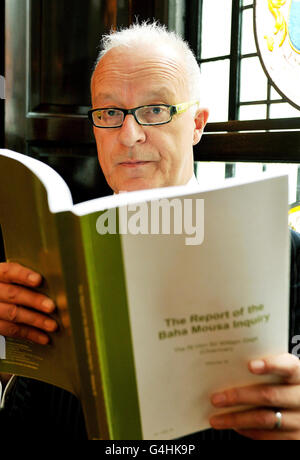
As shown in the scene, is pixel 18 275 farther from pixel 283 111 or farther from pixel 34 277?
pixel 283 111

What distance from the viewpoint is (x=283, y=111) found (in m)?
2.10

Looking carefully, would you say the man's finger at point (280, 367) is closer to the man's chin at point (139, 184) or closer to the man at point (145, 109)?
the man at point (145, 109)

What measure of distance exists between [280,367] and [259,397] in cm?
5

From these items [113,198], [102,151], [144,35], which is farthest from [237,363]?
[144,35]

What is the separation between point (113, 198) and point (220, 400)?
32 cm

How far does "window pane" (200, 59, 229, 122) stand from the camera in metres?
2.45

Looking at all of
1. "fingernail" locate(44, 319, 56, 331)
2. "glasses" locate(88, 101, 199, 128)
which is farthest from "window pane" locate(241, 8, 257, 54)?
"fingernail" locate(44, 319, 56, 331)

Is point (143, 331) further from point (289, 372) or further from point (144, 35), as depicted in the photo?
point (144, 35)

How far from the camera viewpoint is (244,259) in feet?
2.19

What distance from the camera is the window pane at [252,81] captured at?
88.5 inches

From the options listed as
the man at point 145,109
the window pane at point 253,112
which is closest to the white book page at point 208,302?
the man at point 145,109

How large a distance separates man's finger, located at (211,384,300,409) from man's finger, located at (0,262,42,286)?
34 centimetres

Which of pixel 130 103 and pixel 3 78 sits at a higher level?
pixel 3 78

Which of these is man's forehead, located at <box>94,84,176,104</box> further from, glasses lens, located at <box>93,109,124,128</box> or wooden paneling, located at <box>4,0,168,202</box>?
wooden paneling, located at <box>4,0,168,202</box>
